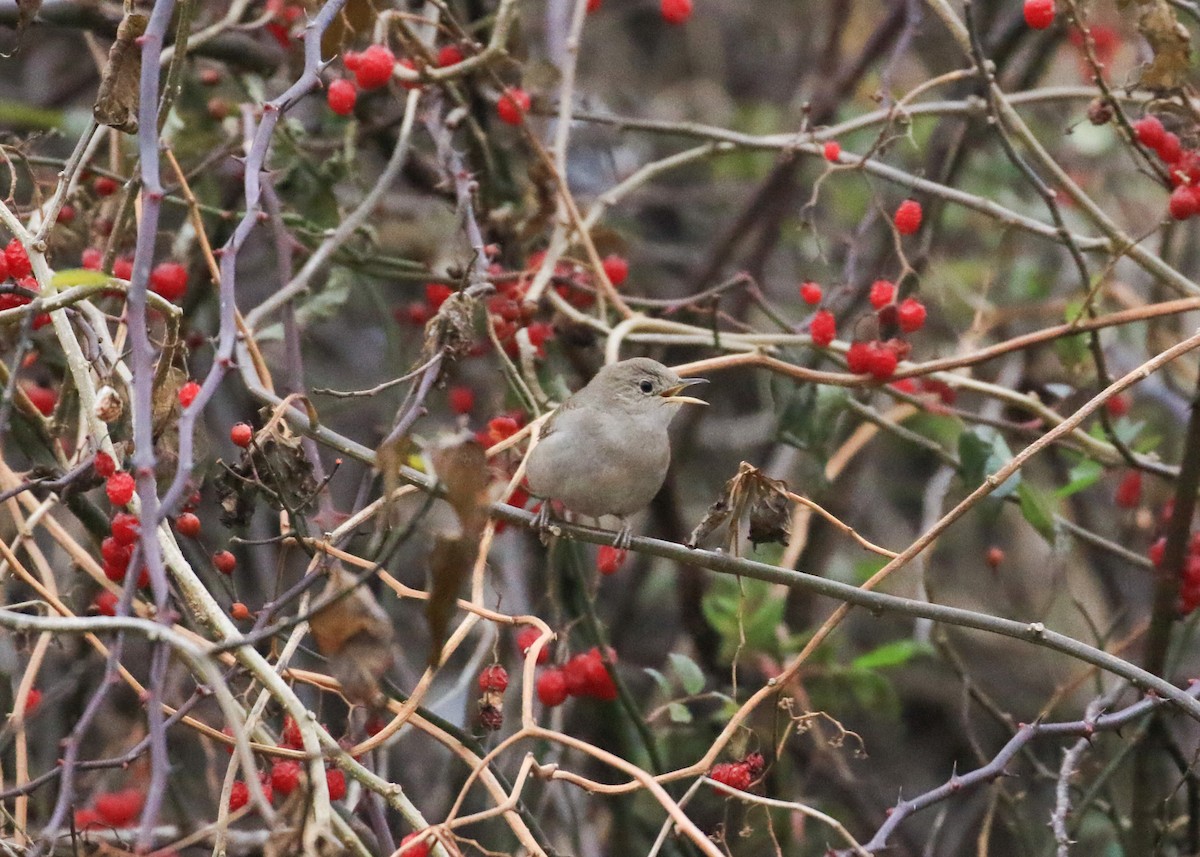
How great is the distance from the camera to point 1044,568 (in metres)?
6.21

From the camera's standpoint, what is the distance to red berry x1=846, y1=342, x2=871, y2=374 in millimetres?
3408

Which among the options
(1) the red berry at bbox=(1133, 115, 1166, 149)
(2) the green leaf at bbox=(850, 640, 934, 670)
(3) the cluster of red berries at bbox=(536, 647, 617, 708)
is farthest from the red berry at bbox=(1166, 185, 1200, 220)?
(3) the cluster of red berries at bbox=(536, 647, 617, 708)

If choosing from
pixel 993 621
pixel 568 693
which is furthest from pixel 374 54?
pixel 993 621

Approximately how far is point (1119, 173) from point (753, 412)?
1973 mm

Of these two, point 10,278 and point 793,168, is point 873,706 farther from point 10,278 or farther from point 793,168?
point 10,278

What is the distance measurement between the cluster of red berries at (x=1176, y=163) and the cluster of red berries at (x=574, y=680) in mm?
1748

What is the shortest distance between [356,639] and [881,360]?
174 centimetres

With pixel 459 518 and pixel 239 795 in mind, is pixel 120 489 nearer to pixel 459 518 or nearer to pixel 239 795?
pixel 239 795

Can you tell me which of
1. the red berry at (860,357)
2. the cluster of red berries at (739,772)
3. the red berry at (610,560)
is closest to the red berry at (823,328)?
the red berry at (860,357)

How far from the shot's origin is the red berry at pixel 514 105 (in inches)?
145

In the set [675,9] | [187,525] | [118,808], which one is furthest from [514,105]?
[118,808]

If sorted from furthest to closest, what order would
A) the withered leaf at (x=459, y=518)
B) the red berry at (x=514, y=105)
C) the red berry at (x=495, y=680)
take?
the red berry at (x=514, y=105) → the red berry at (x=495, y=680) → the withered leaf at (x=459, y=518)

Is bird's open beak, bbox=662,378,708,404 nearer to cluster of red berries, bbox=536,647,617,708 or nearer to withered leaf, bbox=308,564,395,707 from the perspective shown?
cluster of red berries, bbox=536,647,617,708

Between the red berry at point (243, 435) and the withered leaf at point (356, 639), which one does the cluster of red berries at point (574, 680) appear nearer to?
the red berry at point (243, 435)
